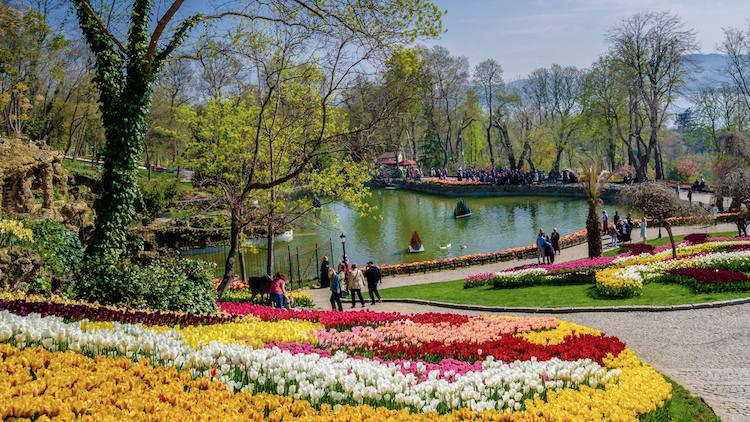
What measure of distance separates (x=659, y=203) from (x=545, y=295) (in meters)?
5.82

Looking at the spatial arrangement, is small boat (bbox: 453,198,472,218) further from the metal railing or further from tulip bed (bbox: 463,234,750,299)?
tulip bed (bbox: 463,234,750,299)

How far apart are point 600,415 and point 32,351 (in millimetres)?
5808

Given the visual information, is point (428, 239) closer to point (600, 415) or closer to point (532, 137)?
point (600, 415)

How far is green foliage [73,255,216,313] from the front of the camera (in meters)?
8.91

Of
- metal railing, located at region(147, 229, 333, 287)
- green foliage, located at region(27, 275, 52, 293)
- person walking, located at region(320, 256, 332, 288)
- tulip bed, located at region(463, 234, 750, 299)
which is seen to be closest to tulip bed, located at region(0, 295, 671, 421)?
green foliage, located at region(27, 275, 52, 293)

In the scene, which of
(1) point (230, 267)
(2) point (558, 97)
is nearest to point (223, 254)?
(1) point (230, 267)

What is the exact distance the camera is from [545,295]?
14523 millimetres

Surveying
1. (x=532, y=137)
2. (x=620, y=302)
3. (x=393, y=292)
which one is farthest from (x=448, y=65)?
(x=620, y=302)

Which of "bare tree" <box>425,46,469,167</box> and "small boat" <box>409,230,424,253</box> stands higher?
"bare tree" <box>425,46,469,167</box>

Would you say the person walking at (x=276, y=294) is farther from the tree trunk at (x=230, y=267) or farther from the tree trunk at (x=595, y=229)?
the tree trunk at (x=595, y=229)

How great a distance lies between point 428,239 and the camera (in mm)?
33719

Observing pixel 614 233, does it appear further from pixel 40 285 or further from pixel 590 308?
pixel 40 285

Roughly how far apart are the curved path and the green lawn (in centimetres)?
56

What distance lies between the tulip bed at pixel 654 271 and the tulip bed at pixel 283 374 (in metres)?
6.18
